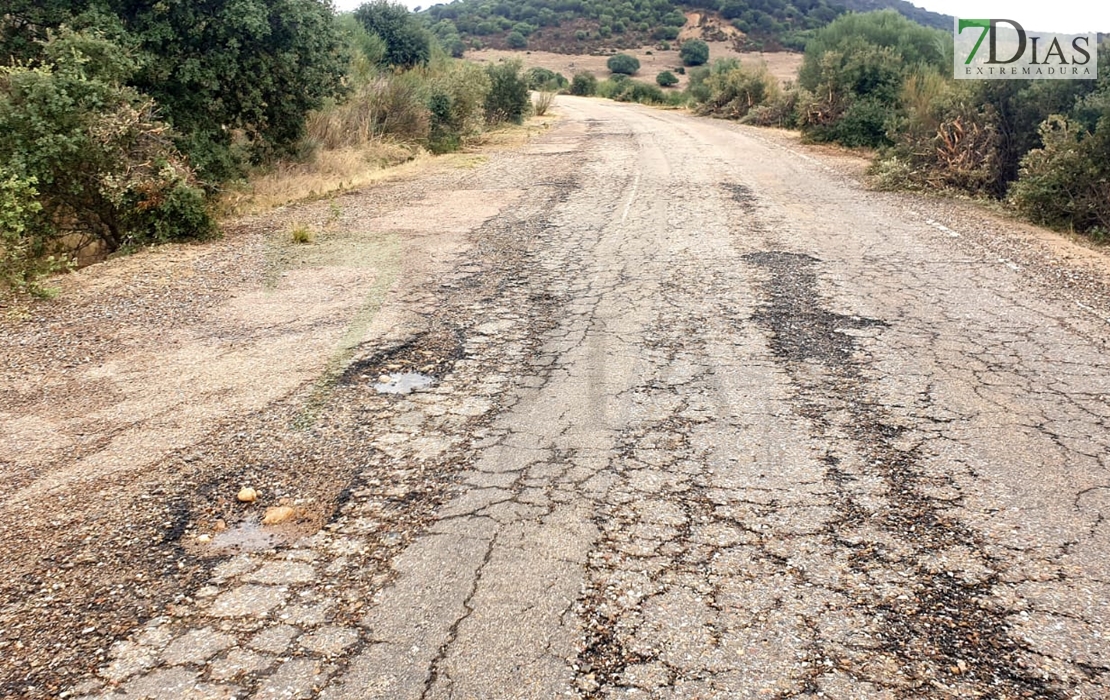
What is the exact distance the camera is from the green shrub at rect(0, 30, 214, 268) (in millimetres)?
7801

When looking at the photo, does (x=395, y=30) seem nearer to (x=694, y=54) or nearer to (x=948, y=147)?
(x=948, y=147)

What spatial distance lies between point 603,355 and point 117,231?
6.43 m

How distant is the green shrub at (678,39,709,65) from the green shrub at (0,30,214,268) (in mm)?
62238

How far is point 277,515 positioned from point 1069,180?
33.7ft

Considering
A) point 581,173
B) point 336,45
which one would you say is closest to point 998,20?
point 581,173

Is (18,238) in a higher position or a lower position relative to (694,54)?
lower

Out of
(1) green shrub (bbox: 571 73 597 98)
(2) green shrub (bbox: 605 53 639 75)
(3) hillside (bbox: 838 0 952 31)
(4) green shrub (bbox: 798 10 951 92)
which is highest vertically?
(3) hillside (bbox: 838 0 952 31)

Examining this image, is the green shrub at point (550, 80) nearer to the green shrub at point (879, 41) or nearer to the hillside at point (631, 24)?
the hillside at point (631, 24)

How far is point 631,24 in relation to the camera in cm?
7612

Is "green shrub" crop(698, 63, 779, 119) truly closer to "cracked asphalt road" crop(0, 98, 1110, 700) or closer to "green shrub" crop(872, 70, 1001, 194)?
"green shrub" crop(872, 70, 1001, 194)

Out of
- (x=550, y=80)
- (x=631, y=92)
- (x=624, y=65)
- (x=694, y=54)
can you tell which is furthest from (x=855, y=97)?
(x=694, y=54)

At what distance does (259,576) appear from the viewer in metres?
3.30

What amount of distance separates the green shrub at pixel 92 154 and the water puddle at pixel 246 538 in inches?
210

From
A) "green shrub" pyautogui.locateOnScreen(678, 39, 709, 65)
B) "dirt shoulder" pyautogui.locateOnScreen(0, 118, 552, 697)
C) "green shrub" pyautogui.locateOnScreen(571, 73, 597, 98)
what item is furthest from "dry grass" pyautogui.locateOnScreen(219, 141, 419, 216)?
"green shrub" pyautogui.locateOnScreen(678, 39, 709, 65)
